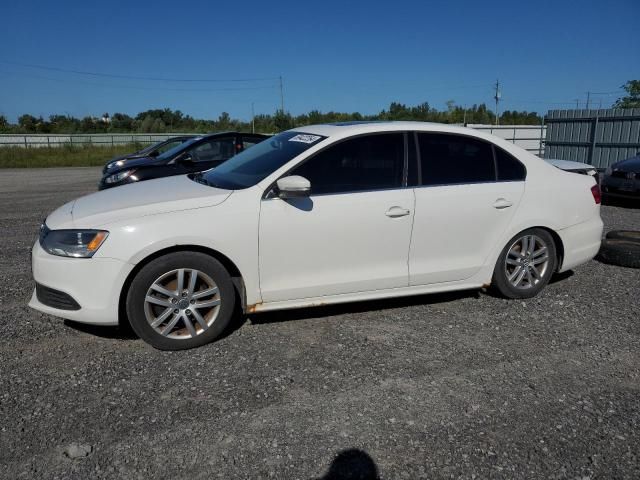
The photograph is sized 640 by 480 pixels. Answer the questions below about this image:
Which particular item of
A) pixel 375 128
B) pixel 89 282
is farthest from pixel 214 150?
pixel 89 282

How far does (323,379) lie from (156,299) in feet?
4.34

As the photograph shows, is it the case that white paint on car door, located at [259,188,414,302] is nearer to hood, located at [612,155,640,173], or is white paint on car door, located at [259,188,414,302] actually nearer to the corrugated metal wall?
hood, located at [612,155,640,173]

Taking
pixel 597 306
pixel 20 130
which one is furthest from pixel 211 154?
pixel 20 130

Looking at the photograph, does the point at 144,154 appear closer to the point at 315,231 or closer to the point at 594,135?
the point at 315,231

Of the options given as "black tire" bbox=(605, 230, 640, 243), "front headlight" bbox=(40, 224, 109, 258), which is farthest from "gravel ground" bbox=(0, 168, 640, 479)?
"black tire" bbox=(605, 230, 640, 243)

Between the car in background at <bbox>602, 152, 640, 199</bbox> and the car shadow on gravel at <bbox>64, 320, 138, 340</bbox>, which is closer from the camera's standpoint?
the car shadow on gravel at <bbox>64, 320, 138, 340</bbox>

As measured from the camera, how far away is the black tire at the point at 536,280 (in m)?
4.95

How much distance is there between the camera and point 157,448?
2.84 meters

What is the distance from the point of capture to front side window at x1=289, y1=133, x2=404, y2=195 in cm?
430

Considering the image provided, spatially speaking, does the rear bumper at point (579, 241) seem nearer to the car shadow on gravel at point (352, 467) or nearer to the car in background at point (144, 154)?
the car shadow on gravel at point (352, 467)

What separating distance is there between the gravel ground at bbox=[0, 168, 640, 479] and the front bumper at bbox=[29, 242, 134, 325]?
33 cm

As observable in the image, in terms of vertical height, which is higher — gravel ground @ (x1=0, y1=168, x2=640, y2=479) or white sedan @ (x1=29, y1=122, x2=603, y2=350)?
white sedan @ (x1=29, y1=122, x2=603, y2=350)

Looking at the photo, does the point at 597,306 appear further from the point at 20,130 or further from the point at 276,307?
the point at 20,130

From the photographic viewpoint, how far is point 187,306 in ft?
13.0
